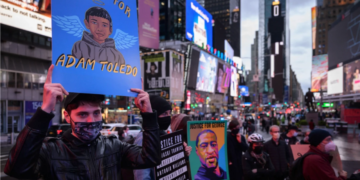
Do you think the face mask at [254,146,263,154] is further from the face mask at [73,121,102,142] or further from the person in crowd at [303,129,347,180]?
the face mask at [73,121,102,142]

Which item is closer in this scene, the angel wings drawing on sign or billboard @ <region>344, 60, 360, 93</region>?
the angel wings drawing on sign

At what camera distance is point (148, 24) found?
83.8 ft

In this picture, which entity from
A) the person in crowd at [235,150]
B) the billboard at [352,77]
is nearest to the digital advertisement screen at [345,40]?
the billboard at [352,77]

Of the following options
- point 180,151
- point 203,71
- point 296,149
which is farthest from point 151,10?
point 203,71

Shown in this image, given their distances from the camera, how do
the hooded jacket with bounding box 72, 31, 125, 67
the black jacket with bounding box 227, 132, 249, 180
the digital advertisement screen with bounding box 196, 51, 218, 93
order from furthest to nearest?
the digital advertisement screen with bounding box 196, 51, 218, 93
the black jacket with bounding box 227, 132, 249, 180
the hooded jacket with bounding box 72, 31, 125, 67

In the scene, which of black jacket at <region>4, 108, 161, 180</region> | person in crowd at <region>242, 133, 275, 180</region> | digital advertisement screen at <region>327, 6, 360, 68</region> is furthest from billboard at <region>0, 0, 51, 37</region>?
digital advertisement screen at <region>327, 6, 360, 68</region>

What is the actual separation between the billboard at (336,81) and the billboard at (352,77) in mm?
3367

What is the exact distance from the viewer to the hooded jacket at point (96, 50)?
2.36 meters

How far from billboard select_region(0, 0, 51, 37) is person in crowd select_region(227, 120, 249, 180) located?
62.0 ft

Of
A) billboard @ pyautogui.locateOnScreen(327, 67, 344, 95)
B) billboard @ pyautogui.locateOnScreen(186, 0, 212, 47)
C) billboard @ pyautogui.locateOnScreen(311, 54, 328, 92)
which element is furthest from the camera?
billboard @ pyautogui.locateOnScreen(311, 54, 328, 92)

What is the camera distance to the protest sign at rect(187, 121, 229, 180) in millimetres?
4824

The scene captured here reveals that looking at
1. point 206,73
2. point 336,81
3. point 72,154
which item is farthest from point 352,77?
point 72,154

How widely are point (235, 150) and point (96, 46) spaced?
484 cm

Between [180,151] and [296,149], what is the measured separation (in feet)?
15.4
